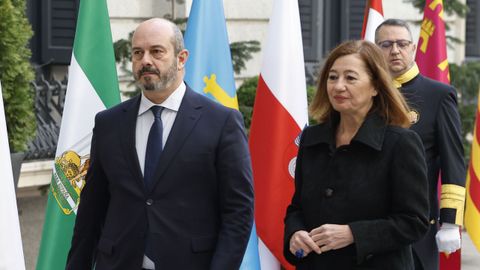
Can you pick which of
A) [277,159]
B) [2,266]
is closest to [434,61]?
[277,159]

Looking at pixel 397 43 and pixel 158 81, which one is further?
pixel 397 43

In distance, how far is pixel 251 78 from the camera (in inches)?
412

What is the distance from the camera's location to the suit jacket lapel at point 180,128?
161 inches

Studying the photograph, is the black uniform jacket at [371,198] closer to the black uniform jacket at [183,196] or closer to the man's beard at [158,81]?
the black uniform jacket at [183,196]

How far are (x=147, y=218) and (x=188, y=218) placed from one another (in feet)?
0.46

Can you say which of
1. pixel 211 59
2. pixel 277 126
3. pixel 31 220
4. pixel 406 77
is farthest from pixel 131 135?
pixel 31 220

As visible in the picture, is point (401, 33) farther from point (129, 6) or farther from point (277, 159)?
point (129, 6)

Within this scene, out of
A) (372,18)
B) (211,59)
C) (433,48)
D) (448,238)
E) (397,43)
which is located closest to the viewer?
(448,238)

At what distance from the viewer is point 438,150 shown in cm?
552

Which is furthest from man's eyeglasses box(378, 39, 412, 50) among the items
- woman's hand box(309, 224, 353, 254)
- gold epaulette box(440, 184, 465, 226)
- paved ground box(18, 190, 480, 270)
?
paved ground box(18, 190, 480, 270)

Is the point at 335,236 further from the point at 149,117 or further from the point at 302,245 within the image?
the point at 149,117

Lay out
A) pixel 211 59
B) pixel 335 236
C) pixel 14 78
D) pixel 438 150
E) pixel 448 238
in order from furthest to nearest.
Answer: pixel 14 78 → pixel 211 59 → pixel 438 150 → pixel 448 238 → pixel 335 236

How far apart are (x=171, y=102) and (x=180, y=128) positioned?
11 cm

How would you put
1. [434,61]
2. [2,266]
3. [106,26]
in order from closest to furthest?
[2,266]
[106,26]
[434,61]
